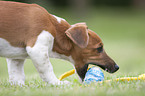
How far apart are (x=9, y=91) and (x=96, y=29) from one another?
59.5ft

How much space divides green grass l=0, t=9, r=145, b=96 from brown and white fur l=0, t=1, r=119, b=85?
31 centimetres

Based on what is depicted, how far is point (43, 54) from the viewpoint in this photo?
423 cm

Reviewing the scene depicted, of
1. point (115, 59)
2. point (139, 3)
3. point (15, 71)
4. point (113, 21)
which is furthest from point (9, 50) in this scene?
point (139, 3)

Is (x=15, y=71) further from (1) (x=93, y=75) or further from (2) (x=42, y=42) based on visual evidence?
(1) (x=93, y=75)

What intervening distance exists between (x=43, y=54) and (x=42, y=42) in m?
0.19

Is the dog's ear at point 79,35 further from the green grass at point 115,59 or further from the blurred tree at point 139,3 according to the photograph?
the blurred tree at point 139,3

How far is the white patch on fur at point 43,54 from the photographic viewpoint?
4.19m

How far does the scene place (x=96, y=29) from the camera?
21562 mm

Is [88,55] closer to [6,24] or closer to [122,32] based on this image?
[6,24]

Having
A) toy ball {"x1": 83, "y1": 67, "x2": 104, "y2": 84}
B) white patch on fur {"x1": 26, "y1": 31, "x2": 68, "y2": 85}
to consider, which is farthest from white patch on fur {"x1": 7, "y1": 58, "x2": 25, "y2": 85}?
toy ball {"x1": 83, "y1": 67, "x2": 104, "y2": 84}

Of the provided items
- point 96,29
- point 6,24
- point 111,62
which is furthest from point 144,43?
point 6,24

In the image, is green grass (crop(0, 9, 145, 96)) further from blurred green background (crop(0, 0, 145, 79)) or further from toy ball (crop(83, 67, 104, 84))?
toy ball (crop(83, 67, 104, 84))

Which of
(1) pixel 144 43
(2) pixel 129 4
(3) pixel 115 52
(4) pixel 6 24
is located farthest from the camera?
(2) pixel 129 4

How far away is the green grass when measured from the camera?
364 cm
